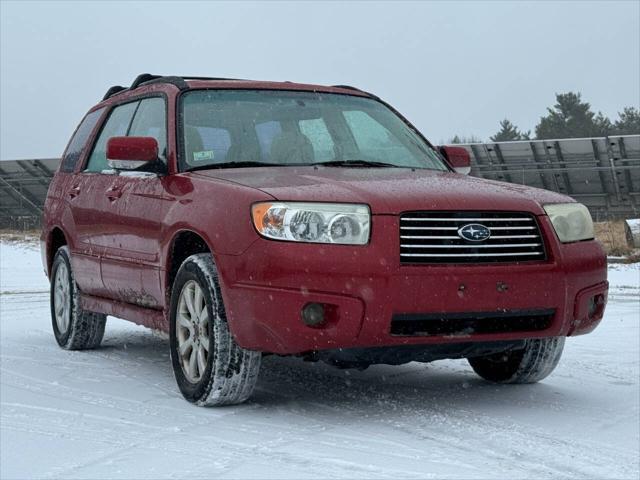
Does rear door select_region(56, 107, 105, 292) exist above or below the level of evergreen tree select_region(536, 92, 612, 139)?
below

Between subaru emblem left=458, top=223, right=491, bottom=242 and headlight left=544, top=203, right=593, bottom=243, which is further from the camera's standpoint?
headlight left=544, top=203, right=593, bottom=243

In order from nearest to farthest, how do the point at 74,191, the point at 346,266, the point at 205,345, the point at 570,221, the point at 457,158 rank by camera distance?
1. the point at 346,266
2. the point at 205,345
3. the point at 570,221
4. the point at 457,158
5. the point at 74,191

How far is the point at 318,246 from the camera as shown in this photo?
458cm

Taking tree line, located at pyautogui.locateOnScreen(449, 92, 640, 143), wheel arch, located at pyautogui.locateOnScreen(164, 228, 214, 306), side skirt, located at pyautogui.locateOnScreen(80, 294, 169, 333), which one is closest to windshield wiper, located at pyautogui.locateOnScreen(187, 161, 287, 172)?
wheel arch, located at pyautogui.locateOnScreen(164, 228, 214, 306)

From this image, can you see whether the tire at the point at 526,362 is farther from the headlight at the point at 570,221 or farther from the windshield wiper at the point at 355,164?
the windshield wiper at the point at 355,164

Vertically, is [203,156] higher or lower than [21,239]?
higher

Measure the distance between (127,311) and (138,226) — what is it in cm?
65

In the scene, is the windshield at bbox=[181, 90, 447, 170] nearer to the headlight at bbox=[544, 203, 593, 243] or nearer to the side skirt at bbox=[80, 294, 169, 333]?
the side skirt at bbox=[80, 294, 169, 333]

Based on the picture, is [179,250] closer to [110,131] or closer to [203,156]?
[203,156]

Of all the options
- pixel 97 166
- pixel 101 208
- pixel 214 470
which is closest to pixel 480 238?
pixel 214 470

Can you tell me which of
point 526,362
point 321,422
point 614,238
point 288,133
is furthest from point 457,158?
point 614,238

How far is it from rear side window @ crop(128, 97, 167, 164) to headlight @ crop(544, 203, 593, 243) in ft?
7.04

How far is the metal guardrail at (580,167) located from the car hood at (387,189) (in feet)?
64.4

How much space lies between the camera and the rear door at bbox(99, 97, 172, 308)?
5746 millimetres
